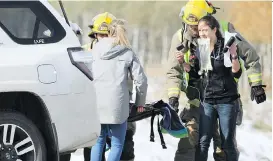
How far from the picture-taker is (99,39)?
790cm

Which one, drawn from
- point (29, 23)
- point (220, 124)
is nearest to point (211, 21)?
point (220, 124)

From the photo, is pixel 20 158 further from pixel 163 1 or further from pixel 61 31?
pixel 163 1

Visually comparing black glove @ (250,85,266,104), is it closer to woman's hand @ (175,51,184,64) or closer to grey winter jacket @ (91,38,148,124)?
woman's hand @ (175,51,184,64)

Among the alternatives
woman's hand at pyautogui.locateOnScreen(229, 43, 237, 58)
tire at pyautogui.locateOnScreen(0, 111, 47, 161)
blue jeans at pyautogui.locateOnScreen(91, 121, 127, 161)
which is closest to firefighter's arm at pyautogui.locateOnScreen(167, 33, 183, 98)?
woman's hand at pyautogui.locateOnScreen(229, 43, 237, 58)

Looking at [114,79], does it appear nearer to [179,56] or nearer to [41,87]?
[179,56]

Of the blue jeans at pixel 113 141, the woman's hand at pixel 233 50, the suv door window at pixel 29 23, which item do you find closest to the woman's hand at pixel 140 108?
the blue jeans at pixel 113 141

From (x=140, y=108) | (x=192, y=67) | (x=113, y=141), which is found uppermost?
(x=192, y=67)

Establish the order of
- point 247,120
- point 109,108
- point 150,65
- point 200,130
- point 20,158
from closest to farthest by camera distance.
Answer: point 20,158 < point 109,108 < point 200,130 < point 247,120 < point 150,65

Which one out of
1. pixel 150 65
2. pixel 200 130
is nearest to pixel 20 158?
pixel 200 130

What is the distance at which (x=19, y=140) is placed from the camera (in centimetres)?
634

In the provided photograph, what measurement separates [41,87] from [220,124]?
94.0 inches

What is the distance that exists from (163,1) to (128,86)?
23832mm

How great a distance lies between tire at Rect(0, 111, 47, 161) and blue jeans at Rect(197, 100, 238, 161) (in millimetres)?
2128

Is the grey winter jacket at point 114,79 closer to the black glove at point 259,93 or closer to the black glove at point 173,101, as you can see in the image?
the black glove at point 173,101
